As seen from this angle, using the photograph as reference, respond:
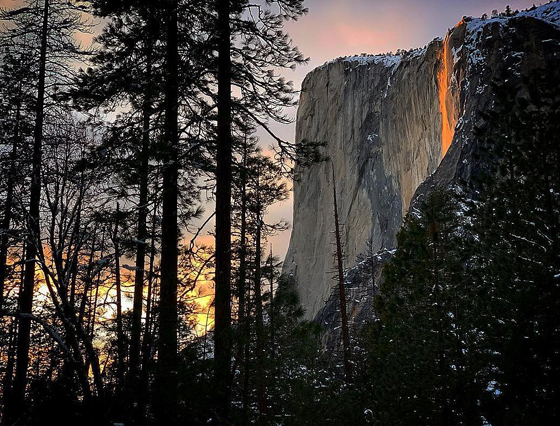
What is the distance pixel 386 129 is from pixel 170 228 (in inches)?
1914

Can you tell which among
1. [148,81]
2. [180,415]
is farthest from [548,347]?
[148,81]

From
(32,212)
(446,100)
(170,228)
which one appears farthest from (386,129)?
(170,228)

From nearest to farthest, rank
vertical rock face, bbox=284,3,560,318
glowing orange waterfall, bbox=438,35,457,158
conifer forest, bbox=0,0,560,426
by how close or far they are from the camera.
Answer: conifer forest, bbox=0,0,560,426 < vertical rock face, bbox=284,3,560,318 < glowing orange waterfall, bbox=438,35,457,158

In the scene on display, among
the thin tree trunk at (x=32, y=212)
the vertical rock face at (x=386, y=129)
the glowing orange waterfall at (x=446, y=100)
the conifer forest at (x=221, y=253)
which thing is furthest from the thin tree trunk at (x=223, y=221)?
the glowing orange waterfall at (x=446, y=100)

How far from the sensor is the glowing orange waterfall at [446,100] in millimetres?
35031

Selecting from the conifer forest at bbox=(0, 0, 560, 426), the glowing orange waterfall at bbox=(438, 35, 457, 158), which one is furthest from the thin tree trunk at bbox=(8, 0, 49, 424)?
the glowing orange waterfall at bbox=(438, 35, 457, 158)

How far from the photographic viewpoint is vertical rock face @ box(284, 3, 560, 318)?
30.1 meters

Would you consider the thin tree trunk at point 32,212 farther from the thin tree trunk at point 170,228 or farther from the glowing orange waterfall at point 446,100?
the glowing orange waterfall at point 446,100

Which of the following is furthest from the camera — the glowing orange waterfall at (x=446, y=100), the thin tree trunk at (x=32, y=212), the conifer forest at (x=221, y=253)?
the glowing orange waterfall at (x=446, y=100)

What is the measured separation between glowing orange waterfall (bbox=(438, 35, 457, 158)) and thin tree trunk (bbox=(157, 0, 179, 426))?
3098 centimetres

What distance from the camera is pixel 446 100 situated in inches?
1426

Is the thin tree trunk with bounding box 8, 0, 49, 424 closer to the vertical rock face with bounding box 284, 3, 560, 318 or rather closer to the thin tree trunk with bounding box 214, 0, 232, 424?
the thin tree trunk with bounding box 214, 0, 232, 424

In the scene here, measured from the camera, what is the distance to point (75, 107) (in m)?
7.80

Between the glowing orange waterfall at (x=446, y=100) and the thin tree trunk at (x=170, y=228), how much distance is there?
102 feet
